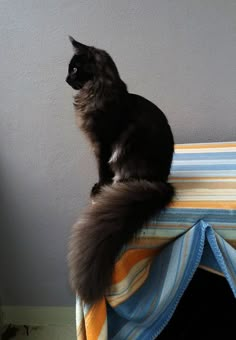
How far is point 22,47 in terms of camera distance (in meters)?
1.12

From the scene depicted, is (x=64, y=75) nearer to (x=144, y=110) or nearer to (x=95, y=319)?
(x=144, y=110)

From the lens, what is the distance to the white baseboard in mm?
1436

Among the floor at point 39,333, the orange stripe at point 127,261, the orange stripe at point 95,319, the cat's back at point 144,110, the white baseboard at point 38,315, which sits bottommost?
the floor at point 39,333

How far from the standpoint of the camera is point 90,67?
2.38 feet

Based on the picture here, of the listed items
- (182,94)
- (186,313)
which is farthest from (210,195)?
(182,94)

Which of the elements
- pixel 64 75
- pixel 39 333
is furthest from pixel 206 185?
pixel 39 333

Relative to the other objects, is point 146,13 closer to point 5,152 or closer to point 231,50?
point 231,50

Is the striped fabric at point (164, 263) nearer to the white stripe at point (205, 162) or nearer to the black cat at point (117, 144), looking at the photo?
the black cat at point (117, 144)

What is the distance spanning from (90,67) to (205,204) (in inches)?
14.1

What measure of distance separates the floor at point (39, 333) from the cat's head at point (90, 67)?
1049 mm

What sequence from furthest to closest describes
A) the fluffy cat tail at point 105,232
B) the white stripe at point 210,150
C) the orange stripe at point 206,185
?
→ the white stripe at point 210,150 → the orange stripe at point 206,185 → the fluffy cat tail at point 105,232

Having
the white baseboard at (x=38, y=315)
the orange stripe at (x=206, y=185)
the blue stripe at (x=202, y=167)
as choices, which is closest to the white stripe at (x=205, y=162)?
the blue stripe at (x=202, y=167)

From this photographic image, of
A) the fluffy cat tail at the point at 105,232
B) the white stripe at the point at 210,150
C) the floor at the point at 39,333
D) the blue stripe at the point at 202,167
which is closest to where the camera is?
the fluffy cat tail at the point at 105,232

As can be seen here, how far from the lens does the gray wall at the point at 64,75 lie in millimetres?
1057
